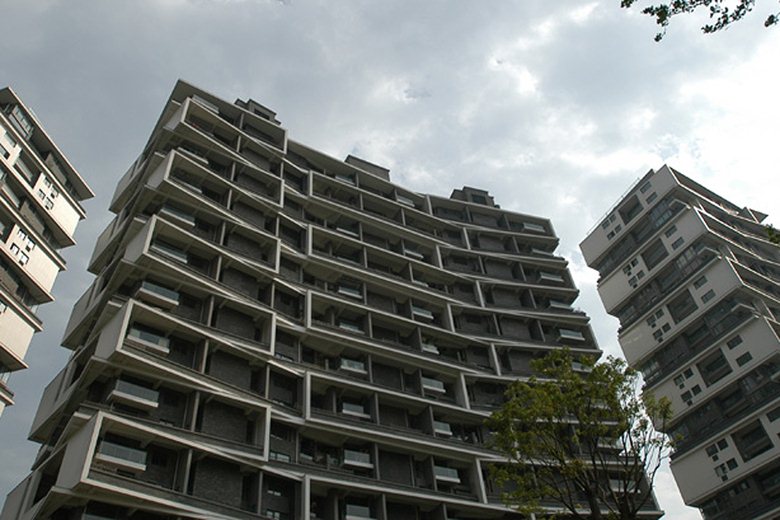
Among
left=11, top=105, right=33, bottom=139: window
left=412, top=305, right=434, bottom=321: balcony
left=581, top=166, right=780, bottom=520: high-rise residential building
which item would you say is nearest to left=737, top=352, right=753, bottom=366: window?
left=581, top=166, right=780, bottom=520: high-rise residential building

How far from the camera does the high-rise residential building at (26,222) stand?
44062 mm

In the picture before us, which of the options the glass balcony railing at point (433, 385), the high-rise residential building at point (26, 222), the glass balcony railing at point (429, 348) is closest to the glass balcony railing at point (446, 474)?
the glass balcony railing at point (433, 385)

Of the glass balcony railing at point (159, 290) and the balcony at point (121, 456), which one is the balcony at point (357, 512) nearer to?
the balcony at point (121, 456)

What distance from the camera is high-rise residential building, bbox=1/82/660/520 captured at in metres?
32.7

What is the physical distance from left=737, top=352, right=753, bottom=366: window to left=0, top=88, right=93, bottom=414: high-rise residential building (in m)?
58.9

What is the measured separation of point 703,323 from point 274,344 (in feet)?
141

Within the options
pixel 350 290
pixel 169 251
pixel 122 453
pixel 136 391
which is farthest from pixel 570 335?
pixel 122 453

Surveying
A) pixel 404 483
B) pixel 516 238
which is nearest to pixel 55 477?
pixel 404 483

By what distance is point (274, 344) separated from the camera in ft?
135

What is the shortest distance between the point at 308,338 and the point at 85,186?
2875 cm

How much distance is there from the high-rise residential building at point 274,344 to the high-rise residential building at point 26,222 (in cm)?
494

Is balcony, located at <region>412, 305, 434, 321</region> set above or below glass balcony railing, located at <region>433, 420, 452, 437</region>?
above

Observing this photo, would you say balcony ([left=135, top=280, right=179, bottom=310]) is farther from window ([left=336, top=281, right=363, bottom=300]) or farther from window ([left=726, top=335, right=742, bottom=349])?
window ([left=726, top=335, right=742, bottom=349])

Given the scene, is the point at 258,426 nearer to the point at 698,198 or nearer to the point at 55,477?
the point at 55,477
